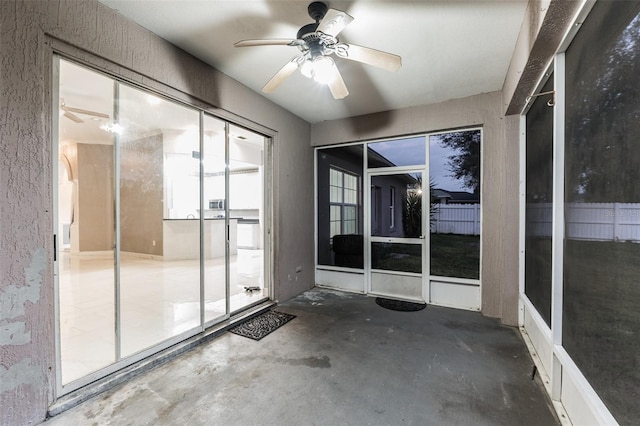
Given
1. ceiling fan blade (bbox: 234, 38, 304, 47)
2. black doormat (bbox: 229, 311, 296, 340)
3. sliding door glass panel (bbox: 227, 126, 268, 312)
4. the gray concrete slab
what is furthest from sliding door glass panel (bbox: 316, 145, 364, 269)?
ceiling fan blade (bbox: 234, 38, 304, 47)

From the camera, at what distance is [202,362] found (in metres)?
2.43

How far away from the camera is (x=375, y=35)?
7.79 ft

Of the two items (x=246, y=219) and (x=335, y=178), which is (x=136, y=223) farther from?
(x=246, y=219)

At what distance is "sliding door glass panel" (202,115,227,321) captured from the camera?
3.21 metres

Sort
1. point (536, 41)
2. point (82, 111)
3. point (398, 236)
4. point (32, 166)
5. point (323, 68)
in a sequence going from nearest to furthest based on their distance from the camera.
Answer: point (32, 166), point (536, 41), point (323, 68), point (82, 111), point (398, 236)

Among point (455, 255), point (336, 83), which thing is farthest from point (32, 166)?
point (455, 255)

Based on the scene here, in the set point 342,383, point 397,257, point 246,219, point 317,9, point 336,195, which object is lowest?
point 342,383

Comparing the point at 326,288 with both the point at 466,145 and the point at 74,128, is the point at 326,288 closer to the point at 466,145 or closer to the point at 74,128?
the point at 466,145

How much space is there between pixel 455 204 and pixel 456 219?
213mm

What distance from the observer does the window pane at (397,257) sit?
13.4ft

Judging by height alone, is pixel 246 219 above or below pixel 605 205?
below

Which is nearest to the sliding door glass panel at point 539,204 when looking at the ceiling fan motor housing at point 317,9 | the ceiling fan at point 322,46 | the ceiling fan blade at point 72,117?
the ceiling fan at point 322,46

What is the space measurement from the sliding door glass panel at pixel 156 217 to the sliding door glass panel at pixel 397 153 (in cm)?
266

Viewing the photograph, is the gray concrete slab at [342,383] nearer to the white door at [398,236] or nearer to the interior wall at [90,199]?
the white door at [398,236]
